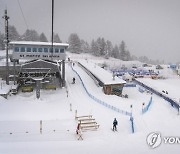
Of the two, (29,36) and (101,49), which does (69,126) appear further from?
(29,36)

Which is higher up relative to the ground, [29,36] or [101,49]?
[29,36]

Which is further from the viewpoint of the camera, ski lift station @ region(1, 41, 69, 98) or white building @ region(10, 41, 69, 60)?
ski lift station @ region(1, 41, 69, 98)

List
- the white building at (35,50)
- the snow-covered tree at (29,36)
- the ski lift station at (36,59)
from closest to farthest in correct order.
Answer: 1. the white building at (35,50)
2. the ski lift station at (36,59)
3. the snow-covered tree at (29,36)

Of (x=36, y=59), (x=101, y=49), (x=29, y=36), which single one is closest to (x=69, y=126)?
(x=36, y=59)

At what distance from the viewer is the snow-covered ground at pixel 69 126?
18.3 metres

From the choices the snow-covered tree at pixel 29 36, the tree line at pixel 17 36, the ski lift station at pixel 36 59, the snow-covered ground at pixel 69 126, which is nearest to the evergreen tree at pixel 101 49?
the tree line at pixel 17 36

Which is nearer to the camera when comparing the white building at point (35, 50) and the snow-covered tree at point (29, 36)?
the white building at point (35, 50)

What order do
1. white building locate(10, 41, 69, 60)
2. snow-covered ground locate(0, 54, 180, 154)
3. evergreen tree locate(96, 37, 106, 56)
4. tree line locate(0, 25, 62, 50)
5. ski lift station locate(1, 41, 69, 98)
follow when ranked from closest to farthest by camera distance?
snow-covered ground locate(0, 54, 180, 154), white building locate(10, 41, 69, 60), ski lift station locate(1, 41, 69, 98), tree line locate(0, 25, 62, 50), evergreen tree locate(96, 37, 106, 56)

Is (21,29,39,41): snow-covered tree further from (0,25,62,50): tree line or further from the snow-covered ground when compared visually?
the snow-covered ground

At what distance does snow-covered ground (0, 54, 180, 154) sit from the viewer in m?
18.3

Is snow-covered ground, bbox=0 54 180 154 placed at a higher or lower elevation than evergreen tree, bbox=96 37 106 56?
lower

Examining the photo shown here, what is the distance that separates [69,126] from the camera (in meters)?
23.0

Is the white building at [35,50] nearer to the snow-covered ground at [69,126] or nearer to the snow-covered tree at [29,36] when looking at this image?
the snow-covered ground at [69,126]

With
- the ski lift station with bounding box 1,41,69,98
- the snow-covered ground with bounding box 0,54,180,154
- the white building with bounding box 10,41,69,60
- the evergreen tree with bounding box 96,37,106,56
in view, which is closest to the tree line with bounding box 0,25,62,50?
the evergreen tree with bounding box 96,37,106,56
